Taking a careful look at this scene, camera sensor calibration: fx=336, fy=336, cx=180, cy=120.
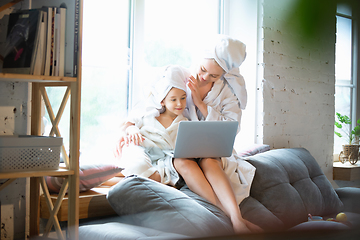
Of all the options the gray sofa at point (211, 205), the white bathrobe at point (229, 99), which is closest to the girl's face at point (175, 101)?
the white bathrobe at point (229, 99)

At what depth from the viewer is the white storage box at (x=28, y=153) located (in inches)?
46.1

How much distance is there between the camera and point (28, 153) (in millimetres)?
1222

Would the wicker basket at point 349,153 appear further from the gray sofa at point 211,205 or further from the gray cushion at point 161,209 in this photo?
the gray cushion at point 161,209

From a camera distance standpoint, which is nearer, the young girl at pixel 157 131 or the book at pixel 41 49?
the book at pixel 41 49

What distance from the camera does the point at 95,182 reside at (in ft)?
5.53

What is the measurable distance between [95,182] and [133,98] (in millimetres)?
853

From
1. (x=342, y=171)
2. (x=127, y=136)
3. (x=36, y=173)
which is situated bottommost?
(x=342, y=171)

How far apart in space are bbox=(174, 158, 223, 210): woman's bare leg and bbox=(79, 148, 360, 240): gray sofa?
0.05m

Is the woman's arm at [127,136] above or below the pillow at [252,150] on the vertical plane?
above

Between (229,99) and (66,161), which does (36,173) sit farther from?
(229,99)

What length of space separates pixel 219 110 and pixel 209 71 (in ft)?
0.87

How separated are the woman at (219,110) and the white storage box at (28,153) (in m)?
0.73


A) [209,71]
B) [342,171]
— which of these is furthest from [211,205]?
[342,171]

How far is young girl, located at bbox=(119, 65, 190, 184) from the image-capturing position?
1.81 m
